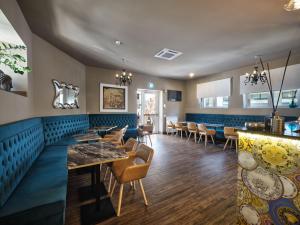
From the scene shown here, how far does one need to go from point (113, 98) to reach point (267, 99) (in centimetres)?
576

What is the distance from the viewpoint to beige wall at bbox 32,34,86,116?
3.36 m

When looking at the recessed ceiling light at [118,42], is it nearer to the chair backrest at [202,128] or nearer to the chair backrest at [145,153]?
the chair backrest at [145,153]

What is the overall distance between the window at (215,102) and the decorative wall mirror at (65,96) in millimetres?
5819

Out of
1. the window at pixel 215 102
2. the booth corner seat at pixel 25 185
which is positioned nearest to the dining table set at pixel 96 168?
the booth corner seat at pixel 25 185

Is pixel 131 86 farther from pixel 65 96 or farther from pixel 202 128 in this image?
pixel 202 128

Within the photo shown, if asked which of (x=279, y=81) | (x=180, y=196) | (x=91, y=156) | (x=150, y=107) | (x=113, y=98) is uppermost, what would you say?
(x=279, y=81)

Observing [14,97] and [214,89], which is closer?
[14,97]

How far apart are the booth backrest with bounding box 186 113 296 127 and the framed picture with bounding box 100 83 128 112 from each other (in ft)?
12.0

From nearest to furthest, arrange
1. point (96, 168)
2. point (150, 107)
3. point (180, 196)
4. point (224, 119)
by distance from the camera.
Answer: point (96, 168) → point (180, 196) → point (224, 119) → point (150, 107)

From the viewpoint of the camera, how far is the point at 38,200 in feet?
4.63

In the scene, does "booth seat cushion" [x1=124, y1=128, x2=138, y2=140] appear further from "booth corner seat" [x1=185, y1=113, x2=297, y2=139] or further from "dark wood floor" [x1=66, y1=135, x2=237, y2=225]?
"booth corner seat" [x1=185, y1=113, x2=297, y2=139]

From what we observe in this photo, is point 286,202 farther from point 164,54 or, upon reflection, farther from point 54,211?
point 164,54

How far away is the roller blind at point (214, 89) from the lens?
6.34 metres

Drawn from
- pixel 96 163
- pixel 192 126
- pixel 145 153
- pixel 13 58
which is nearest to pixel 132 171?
pixel 145 153
